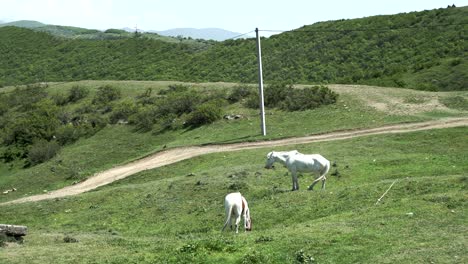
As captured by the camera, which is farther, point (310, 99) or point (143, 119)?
point (143, 119)

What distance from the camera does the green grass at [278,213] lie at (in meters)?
16.6

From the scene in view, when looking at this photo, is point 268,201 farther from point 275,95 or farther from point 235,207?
→ point 275,95

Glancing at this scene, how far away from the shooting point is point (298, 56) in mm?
83938

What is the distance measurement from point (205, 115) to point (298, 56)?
3805 cm

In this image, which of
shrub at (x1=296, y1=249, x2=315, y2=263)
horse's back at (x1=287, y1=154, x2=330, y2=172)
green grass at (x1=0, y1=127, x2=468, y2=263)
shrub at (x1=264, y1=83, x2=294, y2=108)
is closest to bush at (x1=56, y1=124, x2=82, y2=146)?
shrub at (x1=264, y1=83, x2=294, y2=108)

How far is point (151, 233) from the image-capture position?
79.9 feet

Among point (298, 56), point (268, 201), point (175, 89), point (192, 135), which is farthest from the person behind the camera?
point (298, 56)

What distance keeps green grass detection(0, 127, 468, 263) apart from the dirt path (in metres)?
1.71

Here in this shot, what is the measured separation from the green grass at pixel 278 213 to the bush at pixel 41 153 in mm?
12877

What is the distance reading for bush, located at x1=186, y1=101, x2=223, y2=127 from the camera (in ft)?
160

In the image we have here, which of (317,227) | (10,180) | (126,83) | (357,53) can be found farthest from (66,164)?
(357,53)

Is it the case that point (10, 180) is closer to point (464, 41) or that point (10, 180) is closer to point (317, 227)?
point (317, 227)

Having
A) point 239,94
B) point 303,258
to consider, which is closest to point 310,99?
point 239,94

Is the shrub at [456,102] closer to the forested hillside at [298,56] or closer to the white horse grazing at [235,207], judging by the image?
the forested hillside at [298,56]
